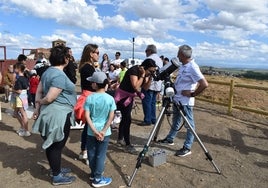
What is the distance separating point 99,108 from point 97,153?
1.97 ft

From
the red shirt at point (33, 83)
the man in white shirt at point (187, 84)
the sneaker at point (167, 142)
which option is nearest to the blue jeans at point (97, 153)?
the man in white shirt at point (187, 84)

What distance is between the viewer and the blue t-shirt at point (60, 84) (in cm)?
400

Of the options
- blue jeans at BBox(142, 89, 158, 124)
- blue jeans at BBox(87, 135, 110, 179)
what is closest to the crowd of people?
blue jeans at BBox(87, 135, 110, 179)

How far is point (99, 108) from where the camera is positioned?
13.4 feet

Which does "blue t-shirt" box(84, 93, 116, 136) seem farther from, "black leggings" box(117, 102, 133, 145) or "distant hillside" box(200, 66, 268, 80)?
"distant hillside" box(200, 66, 268, 80)

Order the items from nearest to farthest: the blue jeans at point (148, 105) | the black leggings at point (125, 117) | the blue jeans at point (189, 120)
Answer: the blue jeans at point (189, 120)
the black leggings at point (125, 117)
the blue jeans at point (148, 105)

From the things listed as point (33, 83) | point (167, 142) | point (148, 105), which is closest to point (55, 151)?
point (167, 142)

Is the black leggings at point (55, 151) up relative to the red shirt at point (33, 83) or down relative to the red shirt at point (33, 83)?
down

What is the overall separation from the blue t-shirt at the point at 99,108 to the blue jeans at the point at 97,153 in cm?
12

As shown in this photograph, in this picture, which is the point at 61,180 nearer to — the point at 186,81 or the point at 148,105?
the point at 186,81

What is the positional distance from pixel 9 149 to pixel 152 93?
3382 mm

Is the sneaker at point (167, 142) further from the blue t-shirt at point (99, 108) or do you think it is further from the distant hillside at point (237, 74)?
the distant hillside at point (237, 74)

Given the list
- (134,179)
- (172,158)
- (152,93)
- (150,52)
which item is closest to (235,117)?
→ (152,93)

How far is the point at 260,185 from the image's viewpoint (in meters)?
4.57
